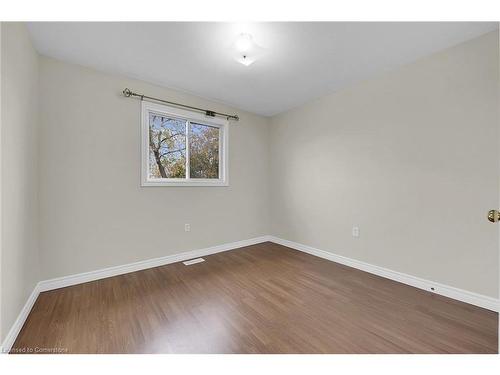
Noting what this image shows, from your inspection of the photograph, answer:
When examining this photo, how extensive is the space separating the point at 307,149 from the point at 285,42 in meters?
1.71

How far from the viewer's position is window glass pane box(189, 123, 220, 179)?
10.5 ft

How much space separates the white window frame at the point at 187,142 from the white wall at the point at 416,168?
1.33m

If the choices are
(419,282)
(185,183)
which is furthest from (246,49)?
(419,282)

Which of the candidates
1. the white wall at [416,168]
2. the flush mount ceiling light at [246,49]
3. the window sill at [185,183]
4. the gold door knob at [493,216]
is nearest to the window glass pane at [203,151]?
the window sill at [185,183]

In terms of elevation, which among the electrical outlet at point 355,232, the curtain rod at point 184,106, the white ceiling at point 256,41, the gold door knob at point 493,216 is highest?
the white ceiling at point 256,41

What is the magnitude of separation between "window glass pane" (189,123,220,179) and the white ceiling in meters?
0.70

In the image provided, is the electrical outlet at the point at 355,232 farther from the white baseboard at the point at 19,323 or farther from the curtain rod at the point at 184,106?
the white baseboard at the point at 19,323

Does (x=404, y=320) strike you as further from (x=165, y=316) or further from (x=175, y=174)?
(x=175, y=174)

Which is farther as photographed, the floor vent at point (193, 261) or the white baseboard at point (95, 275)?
the floor vent at point (193, 261)

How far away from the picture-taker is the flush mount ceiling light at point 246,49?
1.80m

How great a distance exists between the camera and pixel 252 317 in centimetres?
169

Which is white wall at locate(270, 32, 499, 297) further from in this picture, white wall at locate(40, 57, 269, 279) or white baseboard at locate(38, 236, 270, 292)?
white wall at locate(40, 57, 269, 279)

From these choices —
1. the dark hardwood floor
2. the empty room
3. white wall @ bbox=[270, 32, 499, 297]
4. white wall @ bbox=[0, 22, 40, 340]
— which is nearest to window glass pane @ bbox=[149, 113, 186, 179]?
the empty room
